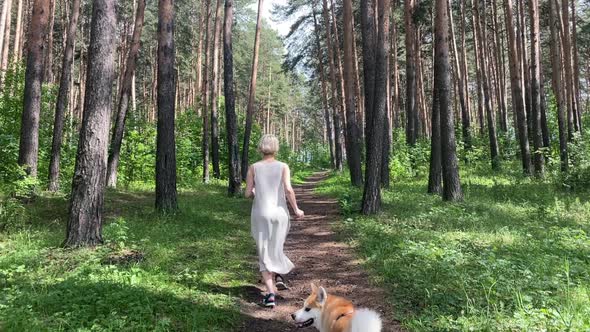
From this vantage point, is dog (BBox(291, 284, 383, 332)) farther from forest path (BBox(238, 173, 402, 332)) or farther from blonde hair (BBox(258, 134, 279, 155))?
blonde hair (BBox(258, 134, 279, 155))

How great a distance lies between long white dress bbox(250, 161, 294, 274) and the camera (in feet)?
16.8

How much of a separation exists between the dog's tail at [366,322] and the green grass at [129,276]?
Result: 1936 mm

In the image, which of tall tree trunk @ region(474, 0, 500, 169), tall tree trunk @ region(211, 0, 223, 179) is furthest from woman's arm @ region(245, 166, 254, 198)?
tall tree trunk @ region(474, 0, 500, 169)

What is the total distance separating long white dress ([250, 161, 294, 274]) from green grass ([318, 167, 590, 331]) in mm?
1598

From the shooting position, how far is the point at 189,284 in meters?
5.57

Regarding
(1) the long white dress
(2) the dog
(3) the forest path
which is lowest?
(3) the forest path

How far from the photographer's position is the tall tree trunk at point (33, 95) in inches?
405

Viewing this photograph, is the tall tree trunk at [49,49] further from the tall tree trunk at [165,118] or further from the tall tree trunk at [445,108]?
the tall tree trunk at [445,108]

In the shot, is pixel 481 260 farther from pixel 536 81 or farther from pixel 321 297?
pixel 536 81

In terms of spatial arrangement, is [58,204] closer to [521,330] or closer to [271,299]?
[271,299]

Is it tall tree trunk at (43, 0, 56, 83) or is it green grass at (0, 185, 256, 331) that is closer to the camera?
green grass at (0, 185, 256, 331)

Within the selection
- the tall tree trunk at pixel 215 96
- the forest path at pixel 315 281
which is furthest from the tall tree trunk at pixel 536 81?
the tall tree trunk at pixel 215 96

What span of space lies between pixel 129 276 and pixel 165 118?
5.59 metres

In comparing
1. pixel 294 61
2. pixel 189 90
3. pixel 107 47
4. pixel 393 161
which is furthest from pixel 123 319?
pixel 189 90
